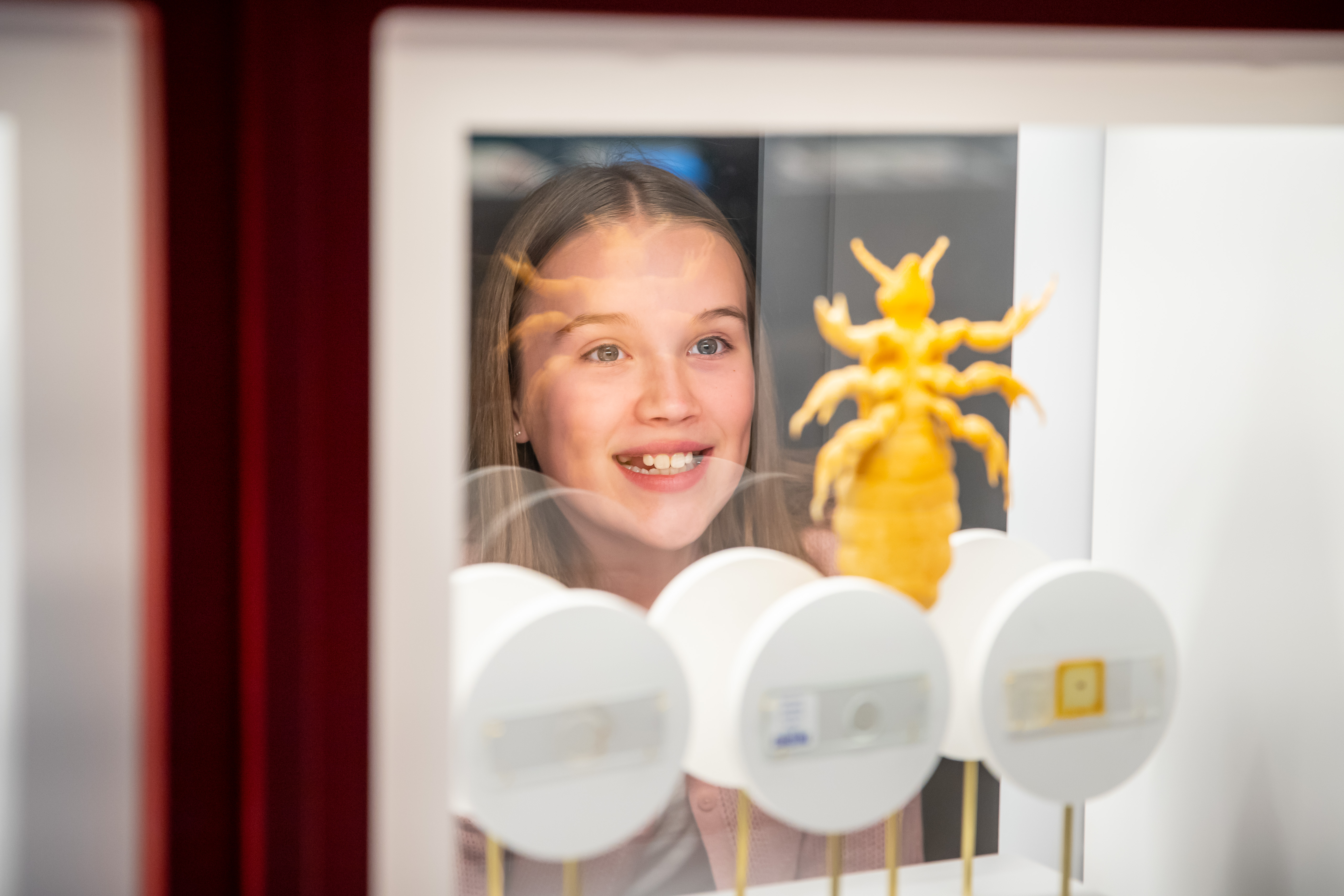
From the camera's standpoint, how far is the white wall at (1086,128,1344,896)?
0.72 meters

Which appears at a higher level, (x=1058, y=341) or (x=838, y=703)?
(x=1058, y=341)

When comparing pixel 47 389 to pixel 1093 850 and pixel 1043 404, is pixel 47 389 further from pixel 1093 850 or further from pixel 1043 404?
pixel 1093 850

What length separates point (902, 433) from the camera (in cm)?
62

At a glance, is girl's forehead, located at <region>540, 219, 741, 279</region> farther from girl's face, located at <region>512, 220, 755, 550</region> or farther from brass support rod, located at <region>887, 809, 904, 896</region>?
brass support rod, located at <region>887, 809, 904, 896</region>

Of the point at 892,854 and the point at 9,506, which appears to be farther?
the point at 892,854

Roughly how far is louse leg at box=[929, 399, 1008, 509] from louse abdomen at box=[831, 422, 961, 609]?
0.04 ft

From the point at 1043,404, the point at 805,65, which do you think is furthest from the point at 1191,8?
the point at 1043,404

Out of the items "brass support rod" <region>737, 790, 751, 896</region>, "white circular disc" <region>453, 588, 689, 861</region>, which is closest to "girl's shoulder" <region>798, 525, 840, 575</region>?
"brass support rod" <region>737, 790, 751, 896</region>

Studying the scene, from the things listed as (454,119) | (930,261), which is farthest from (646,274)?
(454,119)

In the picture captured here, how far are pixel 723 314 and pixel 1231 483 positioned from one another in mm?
357

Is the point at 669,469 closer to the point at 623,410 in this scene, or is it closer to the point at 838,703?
the point at 623,410

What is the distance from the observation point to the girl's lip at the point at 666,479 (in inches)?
33.4

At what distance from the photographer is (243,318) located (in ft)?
1.53

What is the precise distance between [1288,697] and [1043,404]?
0.25m
